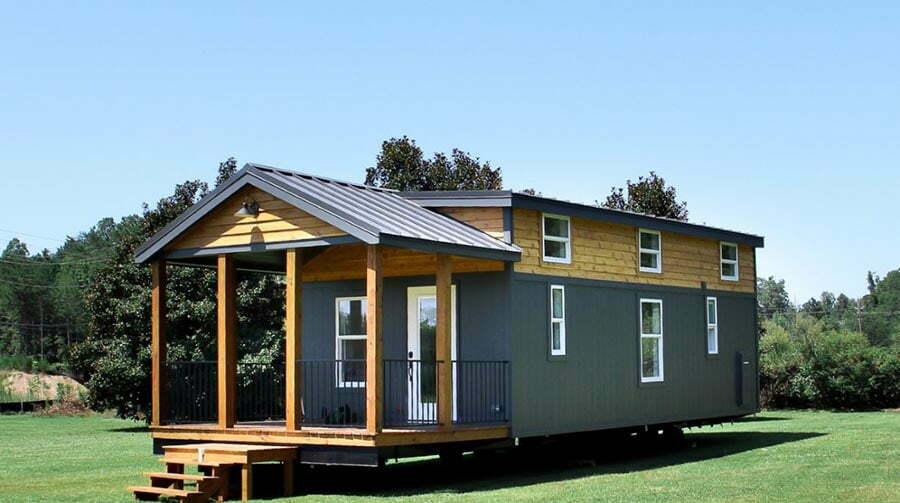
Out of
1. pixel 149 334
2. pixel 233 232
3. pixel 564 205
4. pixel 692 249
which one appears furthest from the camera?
pixel 149 334

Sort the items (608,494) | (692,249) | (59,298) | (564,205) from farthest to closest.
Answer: (59,298) < (692,249) < (564,205) < (608,494)

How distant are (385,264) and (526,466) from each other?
4207mm

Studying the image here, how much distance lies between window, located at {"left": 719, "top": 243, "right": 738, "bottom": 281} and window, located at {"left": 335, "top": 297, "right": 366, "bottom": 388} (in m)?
8.18

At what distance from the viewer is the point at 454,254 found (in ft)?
51.6

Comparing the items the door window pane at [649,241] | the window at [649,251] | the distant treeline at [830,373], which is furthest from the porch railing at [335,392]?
the distant treeline at [830,373]

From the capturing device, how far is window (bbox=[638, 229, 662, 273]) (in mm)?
20672

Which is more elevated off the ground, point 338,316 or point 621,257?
point 621,257

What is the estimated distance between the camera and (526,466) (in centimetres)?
1947

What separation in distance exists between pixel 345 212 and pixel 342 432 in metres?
2.87

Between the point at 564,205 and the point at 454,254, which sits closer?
the point at 454,254

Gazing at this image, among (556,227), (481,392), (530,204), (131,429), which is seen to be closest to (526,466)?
(481,392)

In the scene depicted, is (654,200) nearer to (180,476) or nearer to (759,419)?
(759,419)

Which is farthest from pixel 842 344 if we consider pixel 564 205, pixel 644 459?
pixel 564 205

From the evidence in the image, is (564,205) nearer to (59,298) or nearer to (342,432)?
(342,432)
